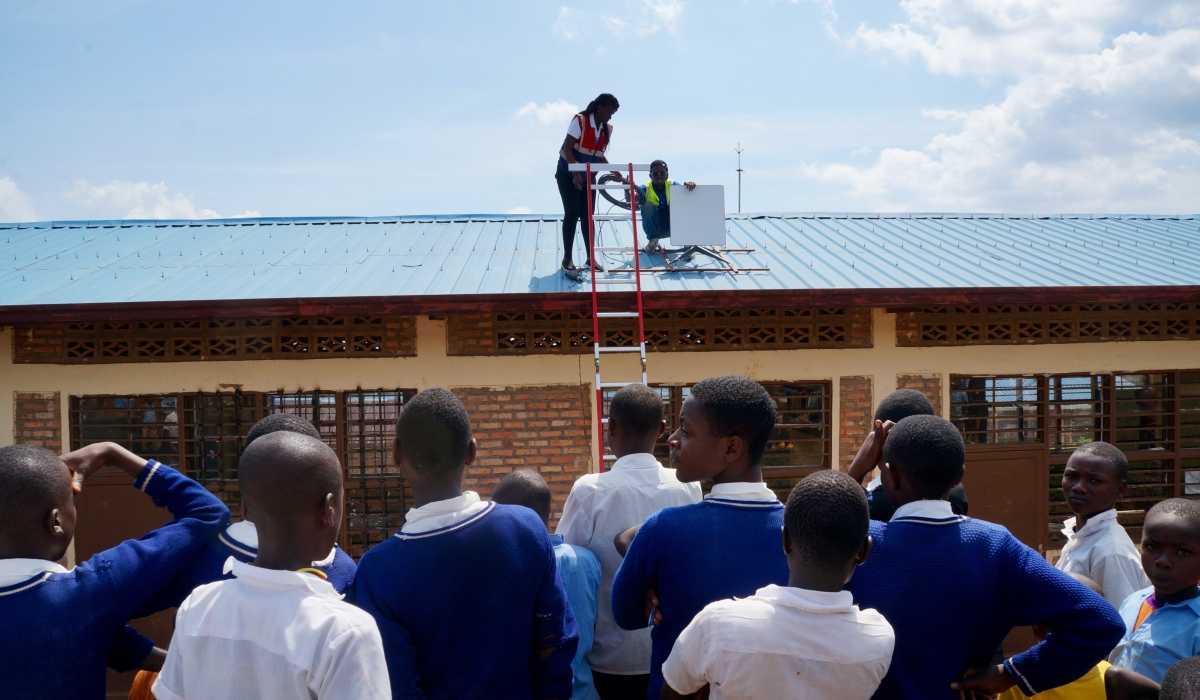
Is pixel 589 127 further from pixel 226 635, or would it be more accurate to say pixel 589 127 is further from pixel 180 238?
pixel 226 635

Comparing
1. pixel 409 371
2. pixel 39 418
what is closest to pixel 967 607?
pixel 409 371

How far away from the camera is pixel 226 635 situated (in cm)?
162

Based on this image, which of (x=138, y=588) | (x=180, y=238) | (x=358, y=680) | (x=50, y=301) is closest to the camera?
(x=358, y=680)

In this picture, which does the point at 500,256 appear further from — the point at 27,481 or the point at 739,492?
the point at 27,481

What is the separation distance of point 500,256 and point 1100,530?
17.5 feet

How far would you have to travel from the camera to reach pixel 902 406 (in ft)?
9.46

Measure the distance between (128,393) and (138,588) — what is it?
475 centimetres

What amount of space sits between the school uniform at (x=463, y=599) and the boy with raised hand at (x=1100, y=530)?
2.07 m

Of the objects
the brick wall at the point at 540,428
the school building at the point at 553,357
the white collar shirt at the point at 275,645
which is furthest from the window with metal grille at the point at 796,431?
the white collar shirt at the point at 275,645

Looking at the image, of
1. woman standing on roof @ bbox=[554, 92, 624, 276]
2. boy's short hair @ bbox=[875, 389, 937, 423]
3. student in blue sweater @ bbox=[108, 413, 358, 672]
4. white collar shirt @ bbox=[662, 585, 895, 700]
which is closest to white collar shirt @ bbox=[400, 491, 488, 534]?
student in blue sweater @ bbox=[108, 413, 358, 672]

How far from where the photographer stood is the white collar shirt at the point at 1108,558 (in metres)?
2.89

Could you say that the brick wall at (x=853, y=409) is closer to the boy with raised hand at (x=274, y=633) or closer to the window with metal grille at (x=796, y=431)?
the window with metal grille at (x=796, y=431)

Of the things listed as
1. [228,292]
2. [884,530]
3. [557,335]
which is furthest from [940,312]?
[228,292]

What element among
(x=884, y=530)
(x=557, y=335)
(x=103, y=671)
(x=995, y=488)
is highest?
(x=557, y=335)
